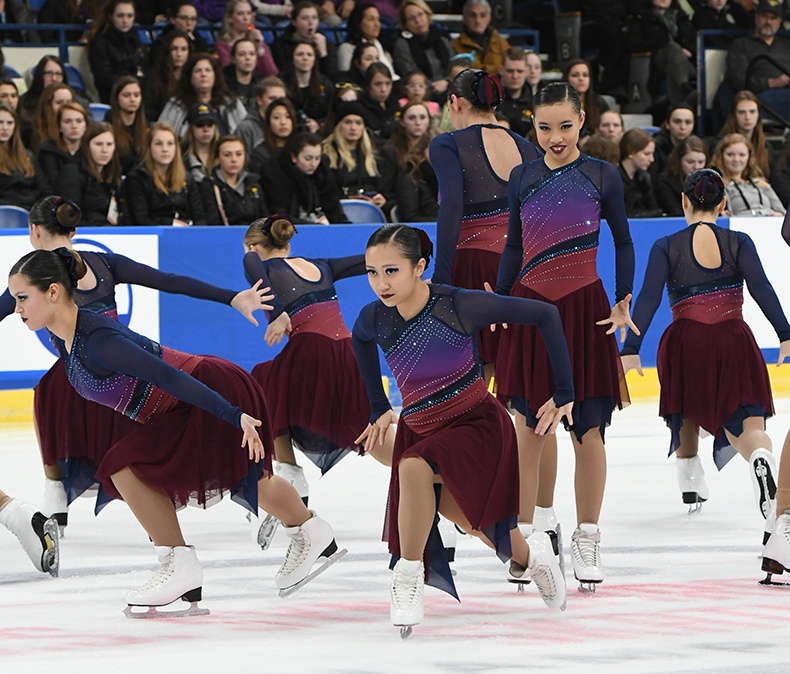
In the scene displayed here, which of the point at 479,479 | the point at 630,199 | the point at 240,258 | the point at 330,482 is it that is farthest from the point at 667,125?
the point at 479,479

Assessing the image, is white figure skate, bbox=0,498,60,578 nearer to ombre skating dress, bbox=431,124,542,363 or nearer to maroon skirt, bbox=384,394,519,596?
maroon skirt, bbox=384,394,519,596

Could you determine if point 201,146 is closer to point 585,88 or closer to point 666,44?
point 585,88

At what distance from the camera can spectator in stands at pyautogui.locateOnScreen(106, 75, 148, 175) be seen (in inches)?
364

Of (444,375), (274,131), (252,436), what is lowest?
(274,131)

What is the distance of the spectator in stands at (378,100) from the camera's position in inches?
411

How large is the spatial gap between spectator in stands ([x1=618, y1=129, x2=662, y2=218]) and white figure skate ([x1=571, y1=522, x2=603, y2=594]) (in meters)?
5.58

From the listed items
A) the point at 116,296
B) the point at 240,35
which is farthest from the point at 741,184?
the point at 116,296

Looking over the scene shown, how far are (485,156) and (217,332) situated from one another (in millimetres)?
3744

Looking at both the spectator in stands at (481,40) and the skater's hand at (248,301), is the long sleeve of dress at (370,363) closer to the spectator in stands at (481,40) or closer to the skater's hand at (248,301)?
the skater's hand at (248,301)

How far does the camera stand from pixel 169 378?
13.2 feet

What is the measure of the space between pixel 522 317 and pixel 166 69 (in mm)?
6666

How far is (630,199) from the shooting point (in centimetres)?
965

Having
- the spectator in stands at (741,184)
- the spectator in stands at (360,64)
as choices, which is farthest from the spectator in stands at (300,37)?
the spectator in stands at (741,184)

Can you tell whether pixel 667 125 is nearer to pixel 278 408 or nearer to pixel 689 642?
pixel 278 408
